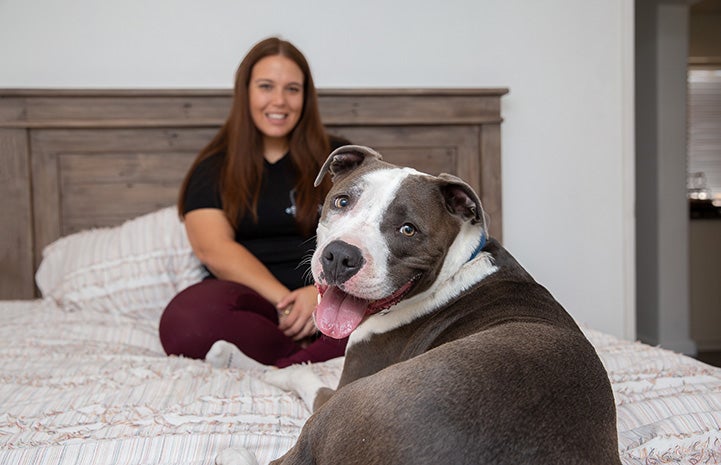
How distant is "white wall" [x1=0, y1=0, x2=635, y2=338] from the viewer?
347 centimetres

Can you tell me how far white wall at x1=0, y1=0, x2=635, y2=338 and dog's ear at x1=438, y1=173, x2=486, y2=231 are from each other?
218cm

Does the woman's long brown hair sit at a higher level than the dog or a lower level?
higher

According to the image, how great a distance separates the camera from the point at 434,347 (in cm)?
144

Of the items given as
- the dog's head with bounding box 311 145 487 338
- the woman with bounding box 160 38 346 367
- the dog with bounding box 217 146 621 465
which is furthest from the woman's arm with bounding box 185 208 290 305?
the dog's head with bounding box 311 145 487 338

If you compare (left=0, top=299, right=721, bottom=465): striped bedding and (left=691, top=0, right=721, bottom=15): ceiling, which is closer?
(left=0, top=299, right=721, bottom=465): striped bedding

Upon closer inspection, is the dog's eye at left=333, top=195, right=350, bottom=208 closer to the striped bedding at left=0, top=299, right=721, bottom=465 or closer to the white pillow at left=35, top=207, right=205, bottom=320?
the striped bedding at left=0, top=299, right=721, bottom=465

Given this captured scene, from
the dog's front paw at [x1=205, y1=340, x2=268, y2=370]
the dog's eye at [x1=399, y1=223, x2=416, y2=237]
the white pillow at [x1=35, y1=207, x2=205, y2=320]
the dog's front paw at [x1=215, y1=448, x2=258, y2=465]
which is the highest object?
the dog's eye at [x1=399, y1=223, x2=416, y2=237]

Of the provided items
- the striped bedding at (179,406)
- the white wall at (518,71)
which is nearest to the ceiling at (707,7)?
the white wall at (518,71)

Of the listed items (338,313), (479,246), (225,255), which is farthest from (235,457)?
(225,255)

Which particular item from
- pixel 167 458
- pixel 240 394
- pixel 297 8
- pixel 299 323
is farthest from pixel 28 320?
pixel 297 8

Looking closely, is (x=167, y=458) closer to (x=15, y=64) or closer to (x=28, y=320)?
(x=28, y=320)

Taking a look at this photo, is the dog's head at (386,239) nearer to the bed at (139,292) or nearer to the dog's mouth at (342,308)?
the dog's mouth at (342,308)

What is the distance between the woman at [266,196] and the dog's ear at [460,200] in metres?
0.98

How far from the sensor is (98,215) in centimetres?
344
